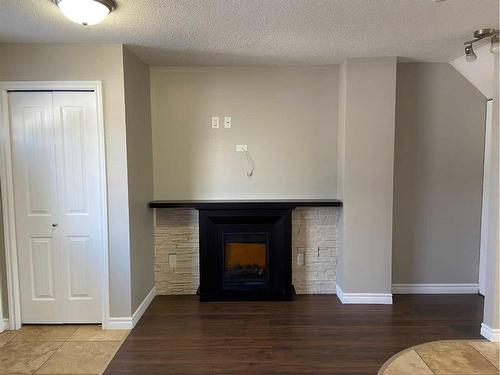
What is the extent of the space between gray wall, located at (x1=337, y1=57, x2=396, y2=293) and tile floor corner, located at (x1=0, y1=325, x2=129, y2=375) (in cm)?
226

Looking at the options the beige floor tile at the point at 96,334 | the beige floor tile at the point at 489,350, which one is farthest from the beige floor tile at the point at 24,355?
the beige floor tile at the point at 489,350

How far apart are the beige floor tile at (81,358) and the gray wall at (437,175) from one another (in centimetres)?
292

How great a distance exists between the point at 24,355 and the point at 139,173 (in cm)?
168

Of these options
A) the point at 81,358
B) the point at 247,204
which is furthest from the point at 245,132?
the point at 81,358

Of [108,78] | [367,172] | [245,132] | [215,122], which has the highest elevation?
[108,78]

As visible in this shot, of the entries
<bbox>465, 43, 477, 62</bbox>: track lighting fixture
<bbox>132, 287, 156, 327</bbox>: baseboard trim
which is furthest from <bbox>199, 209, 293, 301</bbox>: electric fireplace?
<bbox>465, 43, 477, 62</bbox>: track lighting fixture

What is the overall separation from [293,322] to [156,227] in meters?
1.73

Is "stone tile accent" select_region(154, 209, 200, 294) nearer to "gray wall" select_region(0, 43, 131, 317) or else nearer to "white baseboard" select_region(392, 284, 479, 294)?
"gray wall" select_region(0, 43, 131, 317)

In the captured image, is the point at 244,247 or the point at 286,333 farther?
the point at 244,247

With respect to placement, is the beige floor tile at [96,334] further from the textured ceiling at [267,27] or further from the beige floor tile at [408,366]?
the textured ceiling at [267,27]

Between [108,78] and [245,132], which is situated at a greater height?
Answer: [108,78]

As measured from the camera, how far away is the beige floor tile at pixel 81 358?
2.17 meters

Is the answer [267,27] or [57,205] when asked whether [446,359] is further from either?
[57,205]

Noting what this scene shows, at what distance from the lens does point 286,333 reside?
8.52 feet
